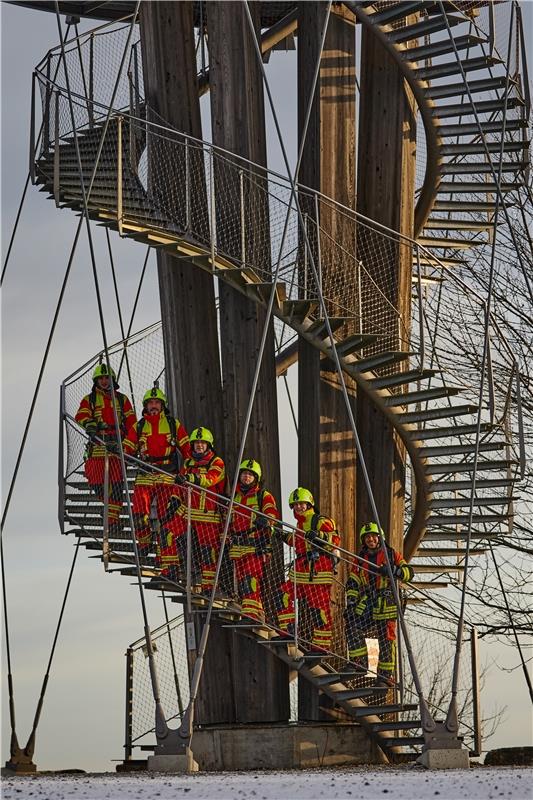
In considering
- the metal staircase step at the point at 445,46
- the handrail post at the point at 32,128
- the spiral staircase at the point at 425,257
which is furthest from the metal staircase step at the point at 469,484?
the handrail post at the point at 32,128

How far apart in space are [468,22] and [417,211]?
2719 millimetres

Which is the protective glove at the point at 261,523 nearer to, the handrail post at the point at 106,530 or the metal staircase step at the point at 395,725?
the handrail post at the point at 106,530

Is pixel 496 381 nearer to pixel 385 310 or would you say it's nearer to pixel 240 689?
pixel 385 310

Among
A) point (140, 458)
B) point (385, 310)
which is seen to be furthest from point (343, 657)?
point (385, 310)

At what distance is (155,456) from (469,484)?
3549 millimetres

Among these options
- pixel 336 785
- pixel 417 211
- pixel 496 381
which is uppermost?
pixel 417 211

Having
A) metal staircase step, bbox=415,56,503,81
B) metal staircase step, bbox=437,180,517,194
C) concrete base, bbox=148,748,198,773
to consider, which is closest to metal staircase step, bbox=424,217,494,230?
metal staircase step, bbox=437,180,517,194

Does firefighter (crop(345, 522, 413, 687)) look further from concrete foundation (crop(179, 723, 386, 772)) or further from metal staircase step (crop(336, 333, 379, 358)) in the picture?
metal staircase step (crop(336, 333, 379, 358))

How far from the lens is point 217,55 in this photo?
755 inches

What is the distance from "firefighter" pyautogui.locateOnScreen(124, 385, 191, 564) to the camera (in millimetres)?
16422

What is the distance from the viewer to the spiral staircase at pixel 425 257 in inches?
664

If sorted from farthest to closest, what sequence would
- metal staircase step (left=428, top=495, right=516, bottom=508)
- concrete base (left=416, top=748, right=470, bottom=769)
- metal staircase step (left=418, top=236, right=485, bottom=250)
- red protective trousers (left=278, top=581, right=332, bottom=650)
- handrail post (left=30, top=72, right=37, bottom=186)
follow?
metal staircase step (left=418, top=236, right=485, bottom=250)
metal staircase step (left=428, top=495, right=516, bottom=508)
handrail post (left=30, top=72, right=37, bottom=186)
red protective trousers (left=278, top=581, right=332, bottom=650)
concrete base (left=416, top=748, right=470, bottom=769)

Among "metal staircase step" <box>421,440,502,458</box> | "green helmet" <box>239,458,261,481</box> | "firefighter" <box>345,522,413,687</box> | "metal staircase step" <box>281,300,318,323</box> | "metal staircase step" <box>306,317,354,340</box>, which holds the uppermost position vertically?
"metal staircase step" <box>281,300,318,323</box>

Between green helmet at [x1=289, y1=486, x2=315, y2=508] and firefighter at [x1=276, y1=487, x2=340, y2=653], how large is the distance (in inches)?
25.9
